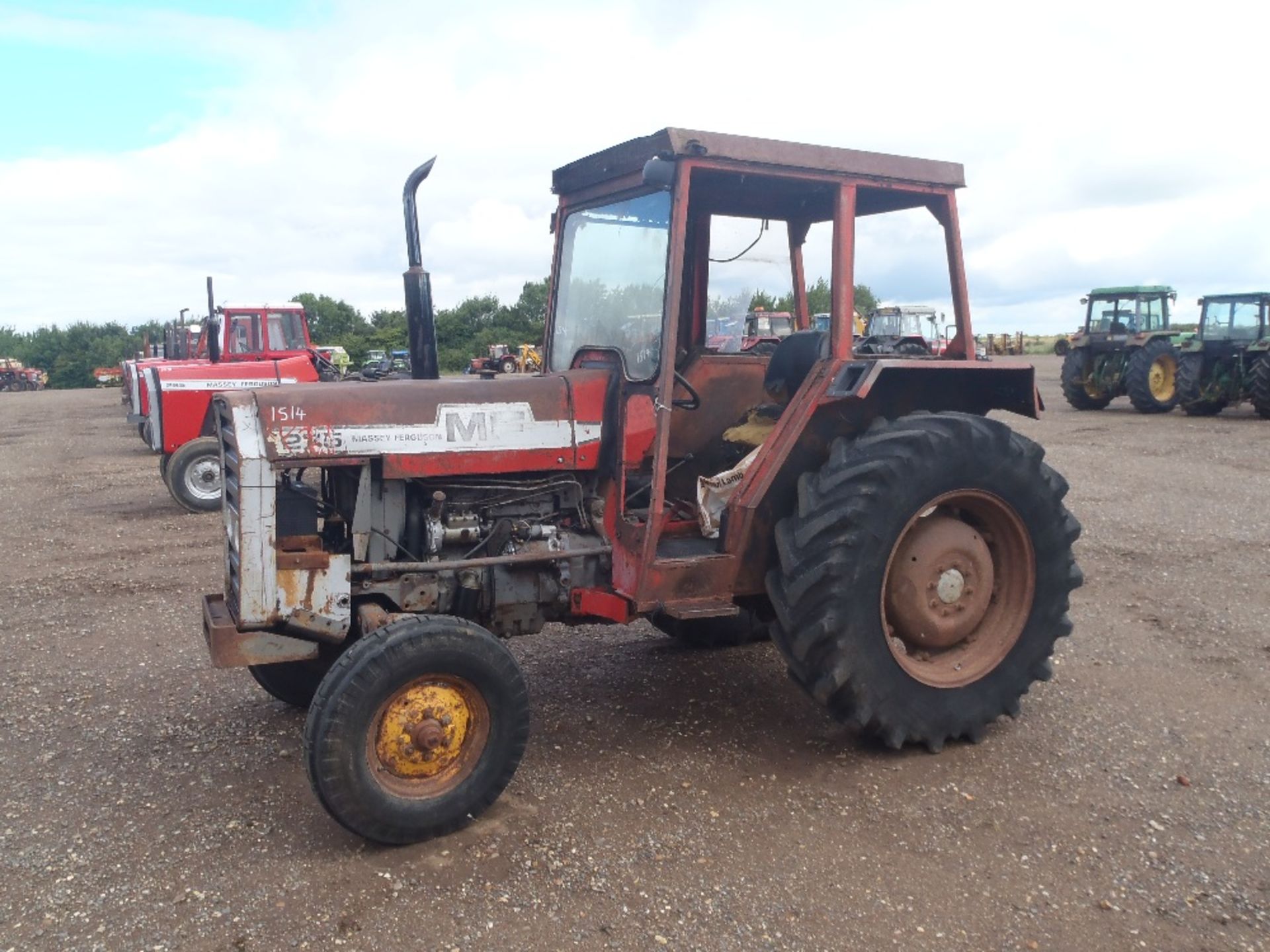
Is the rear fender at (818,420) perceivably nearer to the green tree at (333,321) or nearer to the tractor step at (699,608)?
the tractor step at (699,608)

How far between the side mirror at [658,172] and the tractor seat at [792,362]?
101cm

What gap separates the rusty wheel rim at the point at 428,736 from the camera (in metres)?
3.48

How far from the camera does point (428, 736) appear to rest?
3502 millimetres

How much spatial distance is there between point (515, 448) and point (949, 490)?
1.74 meters

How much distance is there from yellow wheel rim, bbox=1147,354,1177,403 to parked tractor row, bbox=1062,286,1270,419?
0.04 feet

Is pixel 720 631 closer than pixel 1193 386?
Yes

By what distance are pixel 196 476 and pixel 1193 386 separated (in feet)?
52.4

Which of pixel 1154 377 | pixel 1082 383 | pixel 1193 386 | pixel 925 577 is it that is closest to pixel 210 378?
pixel 925 577

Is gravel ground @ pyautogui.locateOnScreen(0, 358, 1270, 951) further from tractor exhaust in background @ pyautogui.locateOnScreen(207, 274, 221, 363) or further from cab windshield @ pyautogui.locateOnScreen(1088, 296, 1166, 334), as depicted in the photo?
cab windshield @ pyautogui.locateOnScreen(1088, 296, 1166, 334)

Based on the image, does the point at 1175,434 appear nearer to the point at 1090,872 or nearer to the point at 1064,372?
the point at 1064,372

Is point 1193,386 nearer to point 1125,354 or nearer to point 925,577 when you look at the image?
point 1125,354

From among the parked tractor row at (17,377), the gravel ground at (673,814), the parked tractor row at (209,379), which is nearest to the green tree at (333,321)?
the parked tractor row at (17,377)

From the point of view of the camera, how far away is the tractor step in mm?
4055

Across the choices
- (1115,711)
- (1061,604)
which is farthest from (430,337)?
(1115,711)
